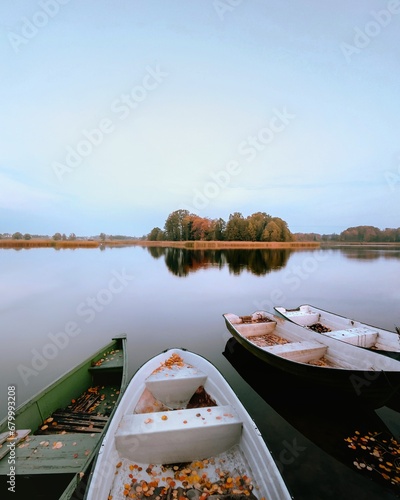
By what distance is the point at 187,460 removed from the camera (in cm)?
429

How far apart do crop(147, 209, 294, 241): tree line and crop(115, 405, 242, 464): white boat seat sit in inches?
3344

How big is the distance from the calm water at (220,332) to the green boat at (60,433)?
228cm

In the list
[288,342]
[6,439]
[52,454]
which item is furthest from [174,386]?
[288,342]

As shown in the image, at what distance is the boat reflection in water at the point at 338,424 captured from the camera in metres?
4.89

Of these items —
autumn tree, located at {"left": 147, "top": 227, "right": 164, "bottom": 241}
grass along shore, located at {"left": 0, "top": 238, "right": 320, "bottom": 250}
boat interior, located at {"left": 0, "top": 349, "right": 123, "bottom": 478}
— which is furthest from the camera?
autumn tree, located at {"left": 147, "top": 227, "right": 164, "bottom": 241}

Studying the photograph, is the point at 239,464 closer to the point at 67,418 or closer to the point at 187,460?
the point at 187,460

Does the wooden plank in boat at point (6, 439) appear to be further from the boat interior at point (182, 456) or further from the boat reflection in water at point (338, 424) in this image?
the boat reflection in water at point (338, 424)

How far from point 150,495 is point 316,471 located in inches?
124

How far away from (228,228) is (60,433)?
8549 centimetres

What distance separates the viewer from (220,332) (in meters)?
13.2

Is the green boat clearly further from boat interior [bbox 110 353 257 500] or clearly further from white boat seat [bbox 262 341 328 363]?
white boat seat [bbox 262 341 328 363]

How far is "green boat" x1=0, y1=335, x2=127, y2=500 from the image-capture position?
12.1 feet

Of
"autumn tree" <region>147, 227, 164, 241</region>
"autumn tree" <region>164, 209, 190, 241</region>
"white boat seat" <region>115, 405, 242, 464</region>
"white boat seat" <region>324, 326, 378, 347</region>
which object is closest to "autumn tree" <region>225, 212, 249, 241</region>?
"autumn tree" <region>164, 209, 190, 241</region>

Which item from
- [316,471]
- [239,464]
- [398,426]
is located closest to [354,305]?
[398,426]
